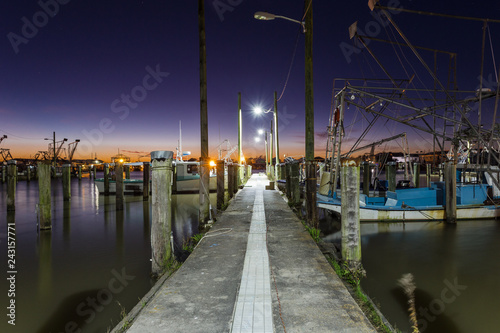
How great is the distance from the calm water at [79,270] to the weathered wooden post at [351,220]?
4983 millimetres

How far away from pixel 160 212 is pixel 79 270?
503 centimetres

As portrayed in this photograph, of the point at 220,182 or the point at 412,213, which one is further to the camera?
the point at 412,213

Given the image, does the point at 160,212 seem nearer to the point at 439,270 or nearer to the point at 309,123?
the point at 309,123

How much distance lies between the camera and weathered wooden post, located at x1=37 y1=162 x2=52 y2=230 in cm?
1228

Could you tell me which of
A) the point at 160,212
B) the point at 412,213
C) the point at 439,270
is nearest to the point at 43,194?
the point at 160,212

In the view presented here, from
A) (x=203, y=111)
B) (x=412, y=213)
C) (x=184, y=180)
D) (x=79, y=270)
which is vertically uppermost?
(x=203, y=111)

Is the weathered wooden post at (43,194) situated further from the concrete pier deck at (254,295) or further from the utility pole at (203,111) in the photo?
the concrete pier deck at (254,295)

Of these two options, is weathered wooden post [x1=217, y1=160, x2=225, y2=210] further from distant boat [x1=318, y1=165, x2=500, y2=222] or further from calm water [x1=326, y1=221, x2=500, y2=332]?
calm water [x1=326, y1=221, x2=500, y2=332]

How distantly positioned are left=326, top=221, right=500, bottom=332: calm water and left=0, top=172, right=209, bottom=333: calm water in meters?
6.40

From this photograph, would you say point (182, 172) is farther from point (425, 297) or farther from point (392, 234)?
point (425, 297)

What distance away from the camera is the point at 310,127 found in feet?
30.8

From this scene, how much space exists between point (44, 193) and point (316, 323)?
45.2 feet

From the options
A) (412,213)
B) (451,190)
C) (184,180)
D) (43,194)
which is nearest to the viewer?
(43,194)

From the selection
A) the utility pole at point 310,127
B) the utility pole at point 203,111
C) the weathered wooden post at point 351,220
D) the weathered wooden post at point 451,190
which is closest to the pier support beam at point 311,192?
the utility pole at point 310,127
